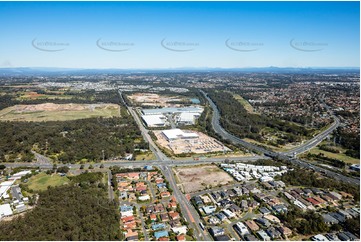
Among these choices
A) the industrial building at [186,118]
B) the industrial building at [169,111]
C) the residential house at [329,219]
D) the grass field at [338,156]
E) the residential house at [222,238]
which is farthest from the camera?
the industrial building at [169,111]

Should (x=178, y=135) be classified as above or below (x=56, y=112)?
below

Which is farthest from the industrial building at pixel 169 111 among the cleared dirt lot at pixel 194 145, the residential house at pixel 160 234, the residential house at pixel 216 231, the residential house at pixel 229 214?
the residential house at pixel 216 231

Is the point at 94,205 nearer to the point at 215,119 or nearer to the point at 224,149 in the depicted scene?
the point at 224,149

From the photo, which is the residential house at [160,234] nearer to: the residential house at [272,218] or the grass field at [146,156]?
the residential house at [272,218]

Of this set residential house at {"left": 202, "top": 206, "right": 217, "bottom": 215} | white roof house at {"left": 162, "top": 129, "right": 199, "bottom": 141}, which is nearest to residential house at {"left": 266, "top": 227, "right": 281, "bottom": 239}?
residential house at {"left": 202, "top": 206, "right": 217, "bottom": 215}

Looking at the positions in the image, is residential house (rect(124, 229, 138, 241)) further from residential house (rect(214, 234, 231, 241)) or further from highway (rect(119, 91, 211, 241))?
residential house (rect(214, 234, 231, 241))

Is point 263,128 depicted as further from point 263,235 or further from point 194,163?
point 263,235

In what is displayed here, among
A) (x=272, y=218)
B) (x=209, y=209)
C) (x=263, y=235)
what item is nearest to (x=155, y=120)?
(x=209, y=209)
